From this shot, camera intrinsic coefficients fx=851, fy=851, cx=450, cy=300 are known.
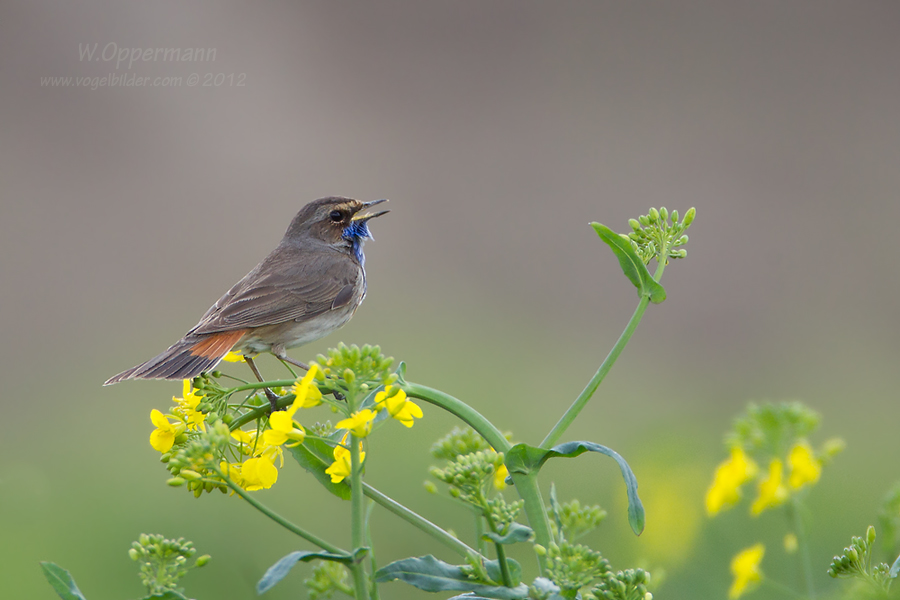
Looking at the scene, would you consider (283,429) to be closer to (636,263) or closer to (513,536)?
(513,536)

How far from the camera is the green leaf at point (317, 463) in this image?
1580 mm

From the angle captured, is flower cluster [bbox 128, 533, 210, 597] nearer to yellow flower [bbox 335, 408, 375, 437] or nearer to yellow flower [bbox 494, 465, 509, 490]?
yellow flower [bbox 335, 408, 375, 437]

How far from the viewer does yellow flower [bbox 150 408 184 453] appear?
61.2 inches

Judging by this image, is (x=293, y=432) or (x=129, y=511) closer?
(x=293, y=432)

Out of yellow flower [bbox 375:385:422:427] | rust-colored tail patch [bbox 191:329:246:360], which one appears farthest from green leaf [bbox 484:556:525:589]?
rust-colored tail patch [bbox 191:329:246:360]

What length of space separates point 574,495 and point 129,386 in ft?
13.5

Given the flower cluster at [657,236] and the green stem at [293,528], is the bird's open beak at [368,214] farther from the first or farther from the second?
the green stem at [293,528]

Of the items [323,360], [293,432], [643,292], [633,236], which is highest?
[633,236]

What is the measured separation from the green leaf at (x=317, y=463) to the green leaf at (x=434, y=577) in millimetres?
260

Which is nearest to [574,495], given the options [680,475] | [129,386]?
[680,475]

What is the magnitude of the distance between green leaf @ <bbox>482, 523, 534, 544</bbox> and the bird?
1.33m

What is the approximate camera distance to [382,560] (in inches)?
171

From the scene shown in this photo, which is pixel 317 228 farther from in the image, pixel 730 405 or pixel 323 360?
pixel 730 405

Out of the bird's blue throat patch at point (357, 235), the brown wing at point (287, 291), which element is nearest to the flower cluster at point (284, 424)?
the brown wing at point (287, 291)
